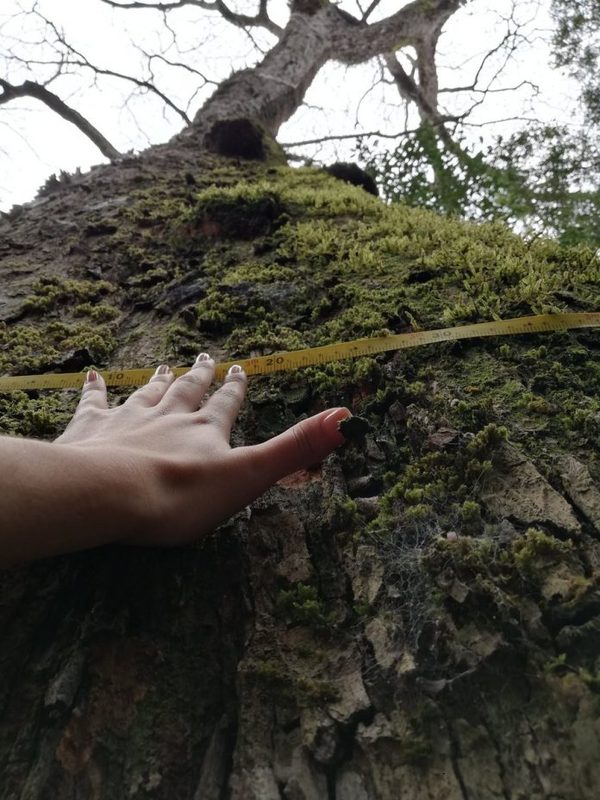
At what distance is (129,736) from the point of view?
35.8 inches

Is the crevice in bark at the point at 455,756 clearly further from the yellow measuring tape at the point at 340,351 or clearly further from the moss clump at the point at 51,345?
the moss clump at the point at 51,345

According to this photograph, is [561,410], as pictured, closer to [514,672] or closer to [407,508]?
[407,508]

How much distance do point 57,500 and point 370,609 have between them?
1.99 feet

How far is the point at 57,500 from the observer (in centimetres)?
94

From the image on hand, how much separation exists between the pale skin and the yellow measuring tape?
265mm

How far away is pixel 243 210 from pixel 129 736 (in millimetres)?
2581

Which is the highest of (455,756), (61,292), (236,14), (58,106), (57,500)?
(236,14)

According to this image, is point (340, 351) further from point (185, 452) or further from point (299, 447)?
point (185, 452)

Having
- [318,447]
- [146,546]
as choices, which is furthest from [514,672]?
[146,546]

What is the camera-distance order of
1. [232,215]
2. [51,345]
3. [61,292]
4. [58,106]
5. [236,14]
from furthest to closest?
1. [236,14]
2. [58,106]
3. [232,215]
4. [61,292]
5. [51,345]

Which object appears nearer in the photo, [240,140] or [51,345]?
[51,345]

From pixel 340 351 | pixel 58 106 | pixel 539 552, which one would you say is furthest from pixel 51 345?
pixel 58 106

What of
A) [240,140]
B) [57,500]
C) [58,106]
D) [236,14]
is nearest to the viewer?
[57,500]

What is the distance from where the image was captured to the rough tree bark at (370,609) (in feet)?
2.65
